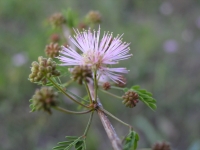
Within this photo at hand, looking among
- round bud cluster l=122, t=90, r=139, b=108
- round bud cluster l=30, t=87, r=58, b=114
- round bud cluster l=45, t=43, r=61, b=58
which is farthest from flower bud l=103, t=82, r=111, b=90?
round bud cluster l=30, t=87, r=58, b=114

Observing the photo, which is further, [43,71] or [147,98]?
[147,98]

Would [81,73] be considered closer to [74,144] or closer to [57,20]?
[74,144]

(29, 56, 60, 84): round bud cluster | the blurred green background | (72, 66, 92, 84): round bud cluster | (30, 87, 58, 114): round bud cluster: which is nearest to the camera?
(30, 87, 58, 114): round bud cluster

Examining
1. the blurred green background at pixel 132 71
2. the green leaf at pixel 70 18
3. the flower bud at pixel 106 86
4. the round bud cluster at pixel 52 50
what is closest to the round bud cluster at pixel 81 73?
the flower bud at pixel 106 86

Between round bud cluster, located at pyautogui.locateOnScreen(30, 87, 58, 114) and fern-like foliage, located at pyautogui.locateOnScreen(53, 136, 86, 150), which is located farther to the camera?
Result: fern-like foliage, located at pyautogui.locateOnScreen(53, 136, 86, 150)

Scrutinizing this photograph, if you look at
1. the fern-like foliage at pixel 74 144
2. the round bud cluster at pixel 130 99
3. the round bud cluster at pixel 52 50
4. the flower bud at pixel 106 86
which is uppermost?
the round bud cluster at pixel 52 50

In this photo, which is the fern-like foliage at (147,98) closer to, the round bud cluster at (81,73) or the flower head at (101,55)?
the flower head at (101,55)

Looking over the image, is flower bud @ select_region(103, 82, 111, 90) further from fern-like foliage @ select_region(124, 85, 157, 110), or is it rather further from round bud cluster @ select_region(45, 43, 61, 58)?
round bud cluster @ select_region(45, 43, 61, 58)

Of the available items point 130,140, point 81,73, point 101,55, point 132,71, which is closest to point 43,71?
point 81,73

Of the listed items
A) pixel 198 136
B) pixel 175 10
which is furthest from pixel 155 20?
pixel 198 136
